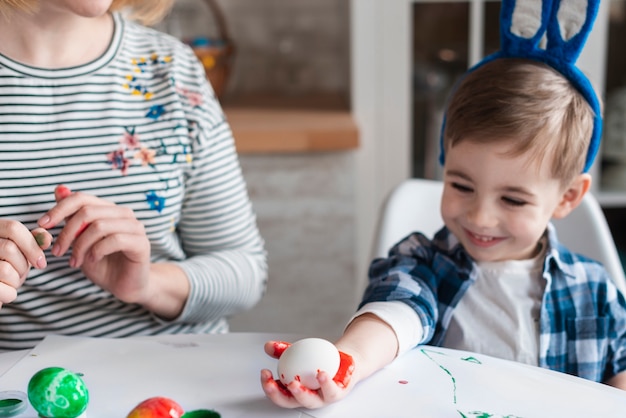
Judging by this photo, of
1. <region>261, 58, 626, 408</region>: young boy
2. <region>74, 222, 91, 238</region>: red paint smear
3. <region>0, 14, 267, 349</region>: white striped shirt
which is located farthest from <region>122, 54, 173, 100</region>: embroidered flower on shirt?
<region>261, 58, 626, 408</region>: young boy

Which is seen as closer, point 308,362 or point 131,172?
point 308,362

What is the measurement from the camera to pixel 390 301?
A: 0.88 metres

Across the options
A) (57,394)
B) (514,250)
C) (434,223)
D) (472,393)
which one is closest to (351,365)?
(472,393)

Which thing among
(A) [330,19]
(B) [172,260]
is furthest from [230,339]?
(A) [330,19]

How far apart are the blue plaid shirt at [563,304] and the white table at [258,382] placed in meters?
0.17

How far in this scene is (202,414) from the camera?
68 cm

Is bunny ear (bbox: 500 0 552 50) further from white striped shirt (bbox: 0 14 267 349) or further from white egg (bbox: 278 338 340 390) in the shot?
white egg (bbox: 278 338 340 390)

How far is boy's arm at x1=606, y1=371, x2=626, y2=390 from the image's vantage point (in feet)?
3.08

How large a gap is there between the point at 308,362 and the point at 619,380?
0.46m

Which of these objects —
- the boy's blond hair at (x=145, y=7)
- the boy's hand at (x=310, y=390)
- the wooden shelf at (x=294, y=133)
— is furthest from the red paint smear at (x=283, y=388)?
the wooden shelf at (x=294, y=133)

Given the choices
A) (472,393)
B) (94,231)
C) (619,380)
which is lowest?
(619,380)

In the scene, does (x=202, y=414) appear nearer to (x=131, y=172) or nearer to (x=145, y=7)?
(x=131, y=172)

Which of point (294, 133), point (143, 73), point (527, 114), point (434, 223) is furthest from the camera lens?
point (294, 133)

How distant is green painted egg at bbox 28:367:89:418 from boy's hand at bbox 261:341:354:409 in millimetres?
150
